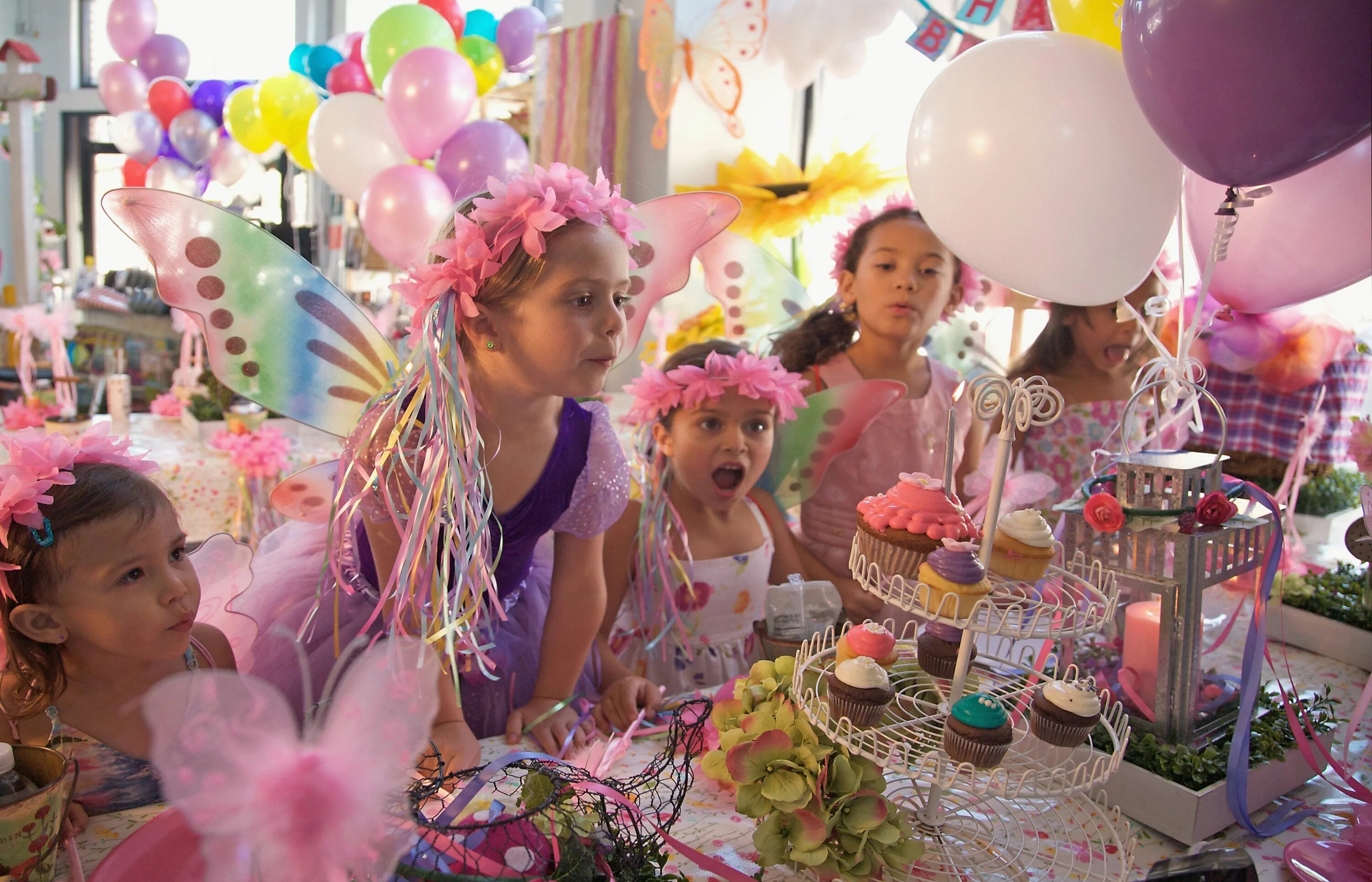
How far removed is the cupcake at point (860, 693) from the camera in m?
0.97

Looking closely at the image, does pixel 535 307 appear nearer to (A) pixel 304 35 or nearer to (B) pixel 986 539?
(B) pixel 986 539

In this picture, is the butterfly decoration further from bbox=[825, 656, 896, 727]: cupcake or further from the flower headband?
bbox=[825, 656, 896, 727]: cupcake

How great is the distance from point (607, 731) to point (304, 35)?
991 centimetres

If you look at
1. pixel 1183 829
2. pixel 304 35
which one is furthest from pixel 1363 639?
pixel 304 35

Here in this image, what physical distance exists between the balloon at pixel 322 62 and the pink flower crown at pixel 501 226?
4.45m

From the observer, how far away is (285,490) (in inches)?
62.3

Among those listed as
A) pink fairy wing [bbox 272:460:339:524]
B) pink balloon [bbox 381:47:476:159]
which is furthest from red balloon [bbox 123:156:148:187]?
pink fairy wing [bbox 272:460:339:524]

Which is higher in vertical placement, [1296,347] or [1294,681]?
[1296,347]

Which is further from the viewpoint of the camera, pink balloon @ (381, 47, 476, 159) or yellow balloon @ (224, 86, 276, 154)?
yellow balloon @ (224, 86, 276, 154)

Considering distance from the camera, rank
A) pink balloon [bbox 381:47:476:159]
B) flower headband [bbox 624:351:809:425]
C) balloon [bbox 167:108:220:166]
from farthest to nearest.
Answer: balloon [bbox 167:108:220:166], pink balloon [bbox 381:47:476:159], flower headband [bbox 624:351:809:425]

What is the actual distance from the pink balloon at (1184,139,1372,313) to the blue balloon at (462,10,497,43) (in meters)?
4.26

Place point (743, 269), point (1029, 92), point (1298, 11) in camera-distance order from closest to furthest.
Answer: point (1298, 11) < point (1029, 92) < point (743, 269)

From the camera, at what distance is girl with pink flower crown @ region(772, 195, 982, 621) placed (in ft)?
6.84

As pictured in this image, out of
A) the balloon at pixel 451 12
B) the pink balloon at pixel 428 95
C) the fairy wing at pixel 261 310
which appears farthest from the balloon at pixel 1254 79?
the balloon at pixel 451 12
